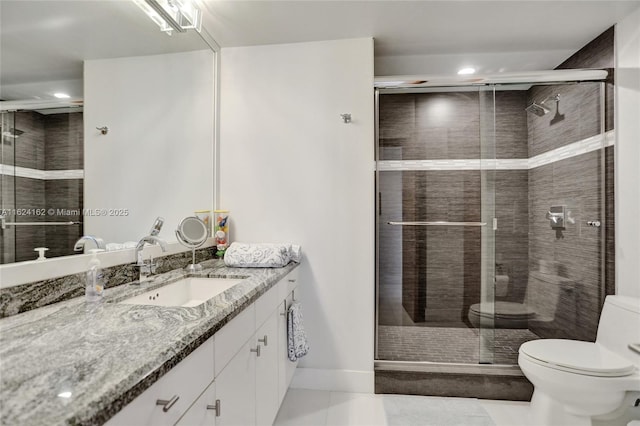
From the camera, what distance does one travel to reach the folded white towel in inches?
70.9

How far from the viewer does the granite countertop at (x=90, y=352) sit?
48 cm

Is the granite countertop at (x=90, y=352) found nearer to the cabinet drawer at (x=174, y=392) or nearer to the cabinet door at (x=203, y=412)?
the cabinet drawer at (x=174, y=392)

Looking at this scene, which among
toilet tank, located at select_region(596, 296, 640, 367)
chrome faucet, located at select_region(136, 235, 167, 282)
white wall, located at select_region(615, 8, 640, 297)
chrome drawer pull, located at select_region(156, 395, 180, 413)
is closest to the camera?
chrome drawer pull, located at select_region(156, 395, 180, 413)

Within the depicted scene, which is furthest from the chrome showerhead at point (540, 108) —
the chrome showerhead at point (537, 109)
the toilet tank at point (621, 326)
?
the toilet tank at point (621, 326)

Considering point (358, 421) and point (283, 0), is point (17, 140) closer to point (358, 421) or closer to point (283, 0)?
point (283, 0)

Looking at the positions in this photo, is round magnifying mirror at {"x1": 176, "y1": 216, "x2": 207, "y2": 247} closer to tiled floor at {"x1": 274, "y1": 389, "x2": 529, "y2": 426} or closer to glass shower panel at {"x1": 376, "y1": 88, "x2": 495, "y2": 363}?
tiled floor at {"x1": 274, "y1": 389, "x2": 529, "y2": 426}

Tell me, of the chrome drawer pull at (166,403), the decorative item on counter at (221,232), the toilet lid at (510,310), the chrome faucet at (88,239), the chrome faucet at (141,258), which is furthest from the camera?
the toilet lid at (510,310)

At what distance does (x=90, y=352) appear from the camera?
2.21ft

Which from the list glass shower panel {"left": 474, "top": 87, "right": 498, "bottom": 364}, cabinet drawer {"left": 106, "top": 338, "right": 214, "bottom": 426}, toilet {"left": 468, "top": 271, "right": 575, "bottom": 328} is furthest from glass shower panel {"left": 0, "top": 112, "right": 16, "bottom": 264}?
toilet {"left": 468, "top": 271, "right": 575, "bottom": 328}

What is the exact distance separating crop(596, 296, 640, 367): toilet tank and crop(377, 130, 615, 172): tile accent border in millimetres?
1023

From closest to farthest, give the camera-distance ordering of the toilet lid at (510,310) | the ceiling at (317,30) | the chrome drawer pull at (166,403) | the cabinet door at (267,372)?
the chrome drawer pull at (166,403) → the ceiling at (317,30) → the cabinet door at (267,372) → the toilet lid at (510,310)

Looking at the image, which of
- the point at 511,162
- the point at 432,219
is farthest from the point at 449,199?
the point at 511,162

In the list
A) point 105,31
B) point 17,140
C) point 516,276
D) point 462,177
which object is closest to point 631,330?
point 516,276

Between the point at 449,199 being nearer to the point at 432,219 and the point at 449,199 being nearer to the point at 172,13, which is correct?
the point at 432,219
